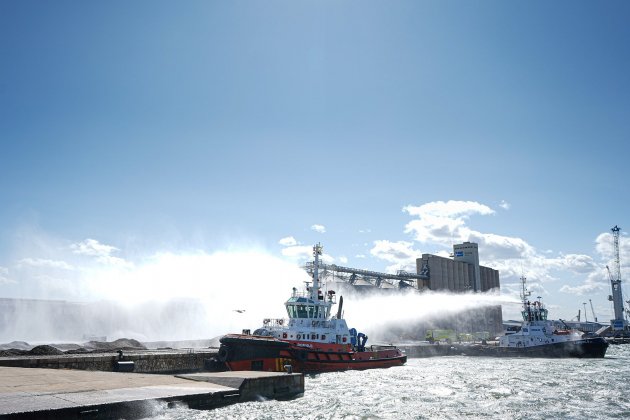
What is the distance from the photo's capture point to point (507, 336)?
2820 inches

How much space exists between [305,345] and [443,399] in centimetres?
1738

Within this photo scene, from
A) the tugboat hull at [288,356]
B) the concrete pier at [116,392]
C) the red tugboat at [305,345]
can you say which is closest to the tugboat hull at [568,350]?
the red tugboat at [305,345]

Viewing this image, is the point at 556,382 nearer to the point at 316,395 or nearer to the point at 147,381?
the point at 316,395

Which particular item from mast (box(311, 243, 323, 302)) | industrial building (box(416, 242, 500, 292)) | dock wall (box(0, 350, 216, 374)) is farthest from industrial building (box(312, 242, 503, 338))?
dock wall (box(0, 350, 216, 374))

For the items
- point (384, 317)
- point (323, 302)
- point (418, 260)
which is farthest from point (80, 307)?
point (323, 302)

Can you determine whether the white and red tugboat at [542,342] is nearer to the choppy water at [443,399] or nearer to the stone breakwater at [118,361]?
the choppy water at [443,399]

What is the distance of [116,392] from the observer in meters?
16.7

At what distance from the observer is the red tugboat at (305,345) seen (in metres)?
35.6

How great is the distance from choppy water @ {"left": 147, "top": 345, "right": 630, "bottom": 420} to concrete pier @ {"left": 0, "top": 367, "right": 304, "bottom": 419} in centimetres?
56

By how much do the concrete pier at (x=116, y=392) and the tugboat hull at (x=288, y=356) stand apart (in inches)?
417

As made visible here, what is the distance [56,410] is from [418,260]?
365 feet

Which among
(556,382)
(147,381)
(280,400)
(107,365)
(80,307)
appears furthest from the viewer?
(80,307)

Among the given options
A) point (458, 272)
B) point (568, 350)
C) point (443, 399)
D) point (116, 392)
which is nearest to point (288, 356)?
point (443, 399)

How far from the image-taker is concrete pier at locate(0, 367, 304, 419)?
46.0 feet
